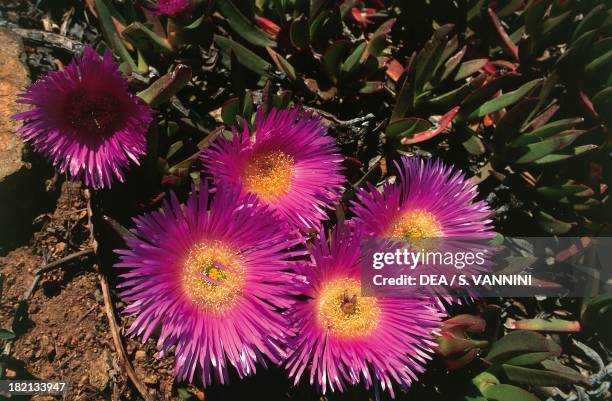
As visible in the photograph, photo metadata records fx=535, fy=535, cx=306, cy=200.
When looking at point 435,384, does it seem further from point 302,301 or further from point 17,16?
point 17,16

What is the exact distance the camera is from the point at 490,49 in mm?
1553

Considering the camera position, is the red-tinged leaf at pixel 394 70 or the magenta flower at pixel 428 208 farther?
the red-tinged leaf at pixel 394 70

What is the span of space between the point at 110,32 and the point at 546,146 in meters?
1.08

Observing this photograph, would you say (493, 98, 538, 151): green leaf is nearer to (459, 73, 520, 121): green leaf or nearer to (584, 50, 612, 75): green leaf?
(459, 73, 520, 121): green leaf

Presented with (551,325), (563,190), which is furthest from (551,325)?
(563,190)

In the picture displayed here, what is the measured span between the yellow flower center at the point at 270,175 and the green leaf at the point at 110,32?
367 millimetres

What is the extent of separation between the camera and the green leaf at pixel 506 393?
1.18 m

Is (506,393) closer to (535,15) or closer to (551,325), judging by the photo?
(551,325)

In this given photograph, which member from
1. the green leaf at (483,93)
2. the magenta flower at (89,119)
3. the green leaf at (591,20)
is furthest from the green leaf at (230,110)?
the green leaf at (591,20)

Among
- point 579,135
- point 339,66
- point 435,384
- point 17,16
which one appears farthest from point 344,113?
point 17,16

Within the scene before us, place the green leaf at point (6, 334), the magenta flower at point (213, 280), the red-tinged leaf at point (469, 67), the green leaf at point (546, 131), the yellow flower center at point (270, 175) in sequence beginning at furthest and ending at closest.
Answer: the red-tinged leaf at point (469, 67) < the green leaf at point (546, 131) < the yellow flower center at point (270, 175) < the green leaf at point (6, 334) < the magenta flower at point (213, 280)

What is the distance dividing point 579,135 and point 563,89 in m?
0.31

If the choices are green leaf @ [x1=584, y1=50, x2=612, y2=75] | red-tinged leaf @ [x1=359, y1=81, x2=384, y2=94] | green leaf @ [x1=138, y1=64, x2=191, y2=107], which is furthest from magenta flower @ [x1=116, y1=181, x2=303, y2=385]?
green leaf @ [x1=584, y1=50, x2=612, y2=75]
